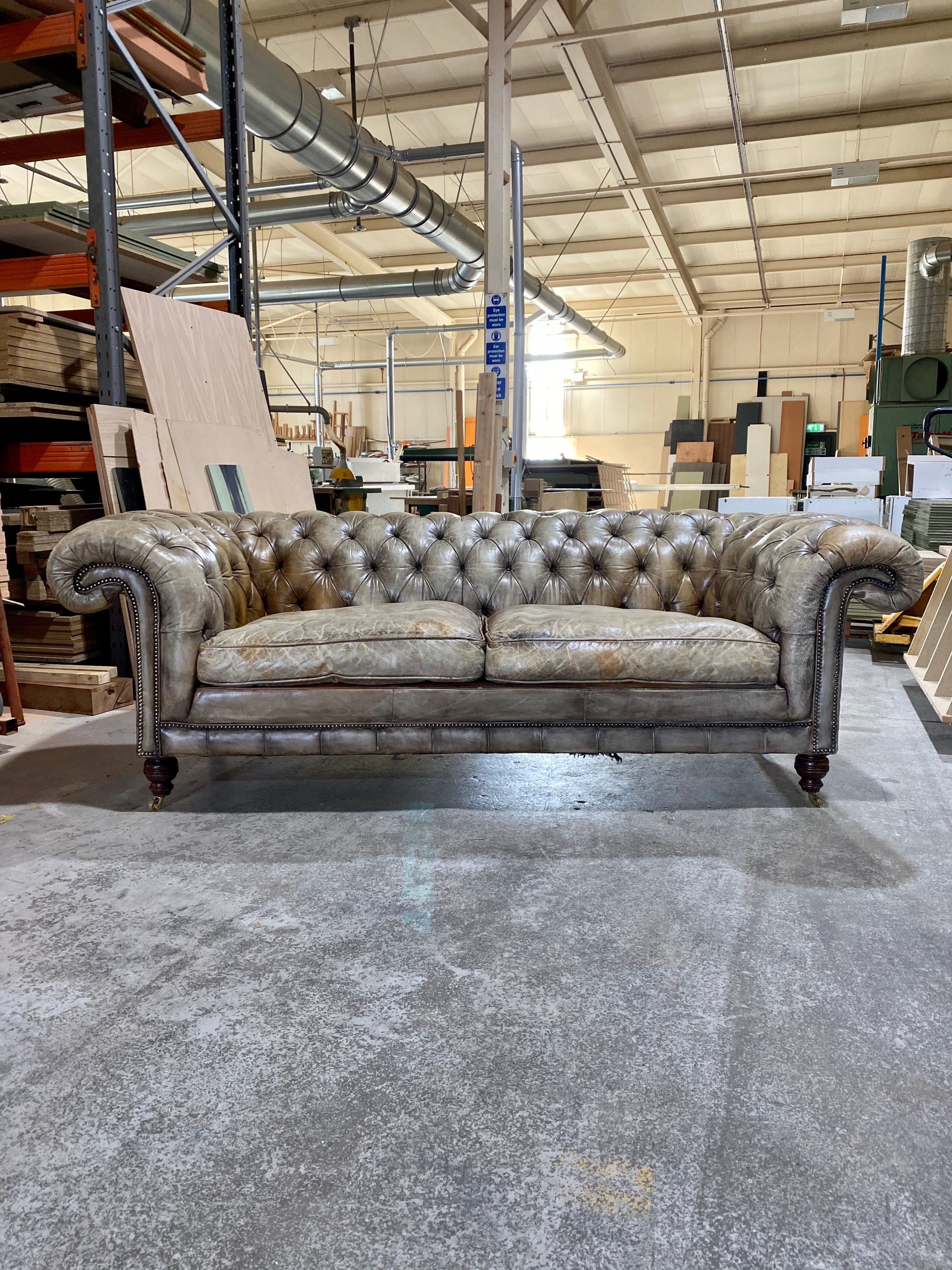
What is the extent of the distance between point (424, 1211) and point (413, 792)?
1534mm

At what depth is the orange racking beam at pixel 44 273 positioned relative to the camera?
11.8 ft

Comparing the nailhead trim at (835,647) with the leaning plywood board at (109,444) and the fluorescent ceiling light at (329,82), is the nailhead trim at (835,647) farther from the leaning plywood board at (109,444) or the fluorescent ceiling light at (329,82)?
the fluorescent ceiling light at (329,82)

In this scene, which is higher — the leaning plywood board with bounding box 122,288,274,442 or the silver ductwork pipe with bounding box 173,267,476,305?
the silver ductwork pipe with bounding box 173,267,476,305

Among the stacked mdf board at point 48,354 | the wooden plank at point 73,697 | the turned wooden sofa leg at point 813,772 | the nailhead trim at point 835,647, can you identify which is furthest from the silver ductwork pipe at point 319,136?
the turned wooden sofa leg at point 813,772

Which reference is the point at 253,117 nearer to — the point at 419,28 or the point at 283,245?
the point at 419,28

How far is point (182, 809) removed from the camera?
239 centimetres

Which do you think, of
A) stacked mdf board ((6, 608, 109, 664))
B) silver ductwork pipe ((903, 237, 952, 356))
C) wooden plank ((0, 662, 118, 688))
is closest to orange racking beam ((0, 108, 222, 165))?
stacked mdf board ((6, 608, 109, 664))

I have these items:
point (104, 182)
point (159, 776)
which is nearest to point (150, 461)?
point (104, 182)

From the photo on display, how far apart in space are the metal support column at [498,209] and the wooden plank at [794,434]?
363 inches

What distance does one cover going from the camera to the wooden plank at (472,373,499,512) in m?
5.29

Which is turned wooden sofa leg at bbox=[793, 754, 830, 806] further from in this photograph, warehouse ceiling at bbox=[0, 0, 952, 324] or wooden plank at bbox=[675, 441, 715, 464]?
wooden plank at bbox=[675, 441, 715, 464]

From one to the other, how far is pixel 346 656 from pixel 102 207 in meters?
2.48

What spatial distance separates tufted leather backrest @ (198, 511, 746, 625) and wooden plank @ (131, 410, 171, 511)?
793mm

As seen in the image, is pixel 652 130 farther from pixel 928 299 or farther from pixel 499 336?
pixel 499 336
